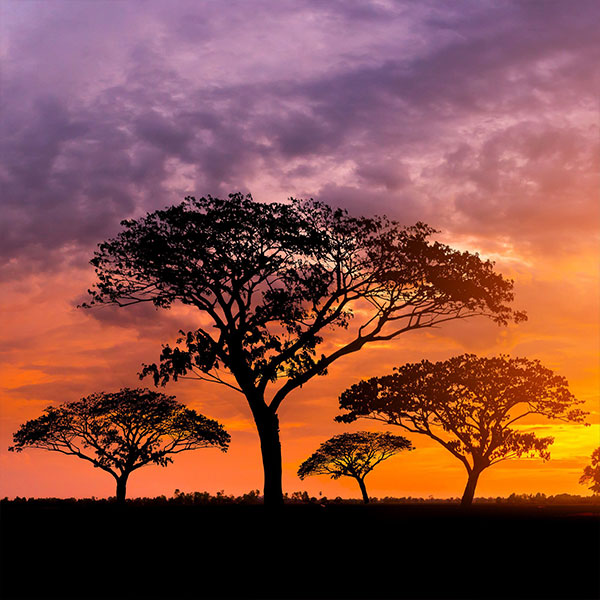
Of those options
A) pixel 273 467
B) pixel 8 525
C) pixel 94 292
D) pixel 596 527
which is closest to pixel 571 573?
pixel 596 527

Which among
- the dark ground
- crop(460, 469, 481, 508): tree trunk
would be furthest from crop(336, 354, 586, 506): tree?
the dark ground

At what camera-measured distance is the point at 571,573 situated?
47.3 ft

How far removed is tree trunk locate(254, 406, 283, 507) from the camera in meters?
35.0

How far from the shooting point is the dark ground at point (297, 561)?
12.7 meters

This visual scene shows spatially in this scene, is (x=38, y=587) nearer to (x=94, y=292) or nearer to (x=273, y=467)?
(x=273, y=467)

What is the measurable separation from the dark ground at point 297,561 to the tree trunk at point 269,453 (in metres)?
10.9

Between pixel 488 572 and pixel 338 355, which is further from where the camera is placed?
pixel 338 355

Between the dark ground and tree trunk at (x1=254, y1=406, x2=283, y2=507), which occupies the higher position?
tree trunk at (x1=254, y1=406, x2=283, y2=507)

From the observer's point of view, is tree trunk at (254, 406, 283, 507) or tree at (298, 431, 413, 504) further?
tree at (298, 431, 413, 504)

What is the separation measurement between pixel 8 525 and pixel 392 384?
1508 inches

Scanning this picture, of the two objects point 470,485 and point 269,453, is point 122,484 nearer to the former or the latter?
point 470,485

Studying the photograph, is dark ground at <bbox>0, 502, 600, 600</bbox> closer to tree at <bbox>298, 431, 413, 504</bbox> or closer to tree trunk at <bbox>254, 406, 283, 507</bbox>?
tree trunk at <bbox>254, 406, 283, 507</bbox>

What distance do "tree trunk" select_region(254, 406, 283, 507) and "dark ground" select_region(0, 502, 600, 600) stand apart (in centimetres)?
1090

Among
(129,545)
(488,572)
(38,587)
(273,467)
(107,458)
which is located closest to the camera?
(38,587)
